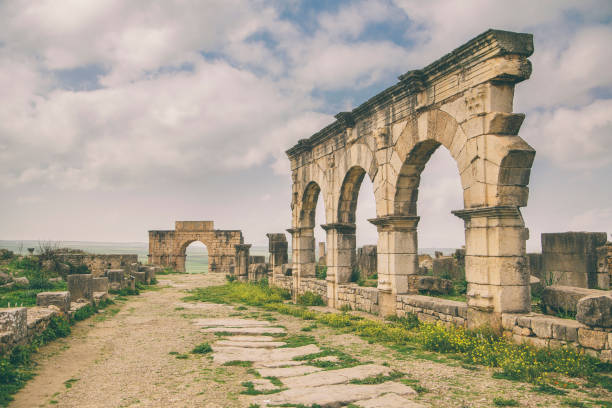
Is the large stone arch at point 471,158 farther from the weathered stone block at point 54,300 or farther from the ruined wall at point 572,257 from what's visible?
the weathered stone block at point 54,300

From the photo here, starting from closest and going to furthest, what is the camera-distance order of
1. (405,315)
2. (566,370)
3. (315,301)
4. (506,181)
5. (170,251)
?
(566,370)
(506,181)
(405,315)
(315,301)
(170,251)

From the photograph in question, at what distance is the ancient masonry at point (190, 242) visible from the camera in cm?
3319

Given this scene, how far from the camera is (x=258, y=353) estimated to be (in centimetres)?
731

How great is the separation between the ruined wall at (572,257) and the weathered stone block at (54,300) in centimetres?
1092

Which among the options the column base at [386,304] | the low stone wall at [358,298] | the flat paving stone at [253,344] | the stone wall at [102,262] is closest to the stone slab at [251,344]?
the flat paving stone at [253,344]

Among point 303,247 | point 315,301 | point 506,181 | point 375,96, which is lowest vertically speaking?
point 315,301

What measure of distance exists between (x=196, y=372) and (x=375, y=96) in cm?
723

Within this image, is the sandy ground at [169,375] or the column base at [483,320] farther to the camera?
the column base at [483,320]

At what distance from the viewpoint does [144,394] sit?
5.21 meters

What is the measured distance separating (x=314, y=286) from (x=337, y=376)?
8913 millimetres

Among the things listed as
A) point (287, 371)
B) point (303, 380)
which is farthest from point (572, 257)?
point (303, 380)

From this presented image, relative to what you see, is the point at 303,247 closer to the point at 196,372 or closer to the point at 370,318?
the point at 370,318

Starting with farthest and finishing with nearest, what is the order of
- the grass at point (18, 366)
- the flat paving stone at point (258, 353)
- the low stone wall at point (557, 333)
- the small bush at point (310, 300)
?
the small bush at point (310, 300)
the flat paving stone at point (258, 353)
the low stone wall at point (557, 333)
the grass at point (18, 366)

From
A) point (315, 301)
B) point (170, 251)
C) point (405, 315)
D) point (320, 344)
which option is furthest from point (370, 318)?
point (170, 251)
